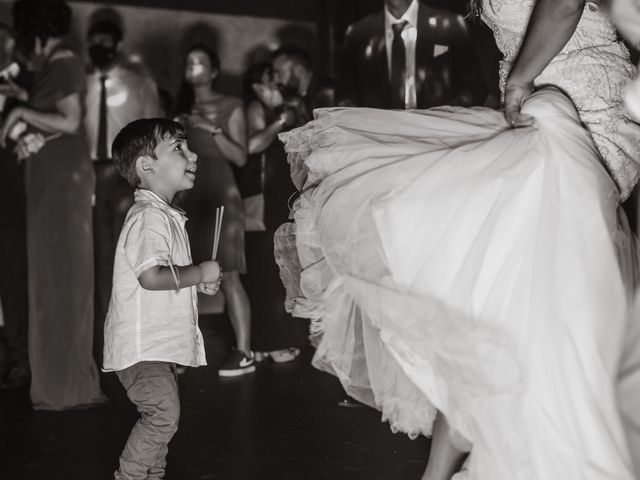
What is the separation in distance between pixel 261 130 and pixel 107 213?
3.67ft

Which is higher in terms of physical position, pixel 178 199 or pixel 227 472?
pixel 178 199

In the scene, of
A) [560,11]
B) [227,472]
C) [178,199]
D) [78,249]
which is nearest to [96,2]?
[178,199]

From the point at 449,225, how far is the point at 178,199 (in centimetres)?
312

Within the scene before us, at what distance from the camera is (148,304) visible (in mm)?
2641

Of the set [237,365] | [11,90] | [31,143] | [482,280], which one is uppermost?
[11,90]

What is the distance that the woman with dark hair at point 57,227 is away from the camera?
13.0 ft

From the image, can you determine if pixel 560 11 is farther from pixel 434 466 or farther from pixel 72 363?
pixel 72 363

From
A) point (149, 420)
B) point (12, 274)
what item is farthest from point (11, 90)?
point (149, 420)

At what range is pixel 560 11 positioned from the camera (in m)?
2.29

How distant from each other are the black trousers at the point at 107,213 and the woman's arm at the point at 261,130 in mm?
793

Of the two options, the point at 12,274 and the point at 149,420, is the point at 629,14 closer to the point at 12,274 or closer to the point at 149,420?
the point at 149,420

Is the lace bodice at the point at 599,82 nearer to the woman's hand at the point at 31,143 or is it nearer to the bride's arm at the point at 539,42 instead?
the bride's arm at the point at 539,42

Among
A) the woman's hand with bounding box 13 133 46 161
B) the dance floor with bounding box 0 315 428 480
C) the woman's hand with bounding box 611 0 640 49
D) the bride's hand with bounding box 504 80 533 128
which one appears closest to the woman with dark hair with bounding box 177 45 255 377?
the dance floor with bounding box 0 315 428 480

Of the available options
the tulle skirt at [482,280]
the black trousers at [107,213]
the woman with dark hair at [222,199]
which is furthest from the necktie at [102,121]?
the tulle skirt at [482,280]
